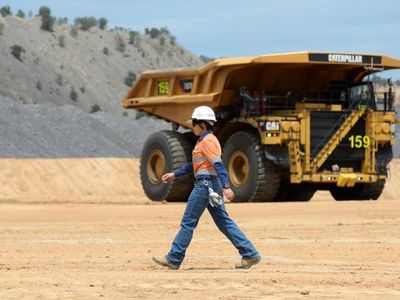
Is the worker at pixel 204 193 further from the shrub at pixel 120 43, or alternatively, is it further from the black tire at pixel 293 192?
the shrub at pixel 120 43

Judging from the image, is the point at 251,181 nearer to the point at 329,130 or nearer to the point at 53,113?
the point at 329,130

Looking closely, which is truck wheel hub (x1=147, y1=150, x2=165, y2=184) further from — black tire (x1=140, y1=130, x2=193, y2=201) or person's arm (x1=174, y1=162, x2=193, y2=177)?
person's arm (x1=174, y1=162, x2=193, y2=177)

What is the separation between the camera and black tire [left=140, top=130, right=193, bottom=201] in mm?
26422

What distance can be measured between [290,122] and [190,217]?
11926 mm

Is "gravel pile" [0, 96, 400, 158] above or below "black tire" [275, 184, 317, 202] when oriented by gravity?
below

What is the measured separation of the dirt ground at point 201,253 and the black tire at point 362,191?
99.9 inches

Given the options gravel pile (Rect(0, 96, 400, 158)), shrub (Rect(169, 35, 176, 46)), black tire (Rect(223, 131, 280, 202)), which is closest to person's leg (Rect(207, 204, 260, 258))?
black tire (Rect(223, 131, 280, 202))

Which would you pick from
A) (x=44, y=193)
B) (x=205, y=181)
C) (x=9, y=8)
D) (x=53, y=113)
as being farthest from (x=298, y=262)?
(x=9, y=8)

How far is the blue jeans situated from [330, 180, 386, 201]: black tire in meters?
13.8

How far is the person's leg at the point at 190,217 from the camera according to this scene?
41.2 feet

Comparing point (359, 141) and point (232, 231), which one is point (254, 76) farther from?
point (232, 231)

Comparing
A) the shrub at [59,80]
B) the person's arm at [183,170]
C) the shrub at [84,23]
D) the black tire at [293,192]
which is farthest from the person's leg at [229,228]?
the shrub at [84,23]

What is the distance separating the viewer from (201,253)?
14961 mm

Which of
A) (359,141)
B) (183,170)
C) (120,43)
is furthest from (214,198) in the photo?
(120,43)
